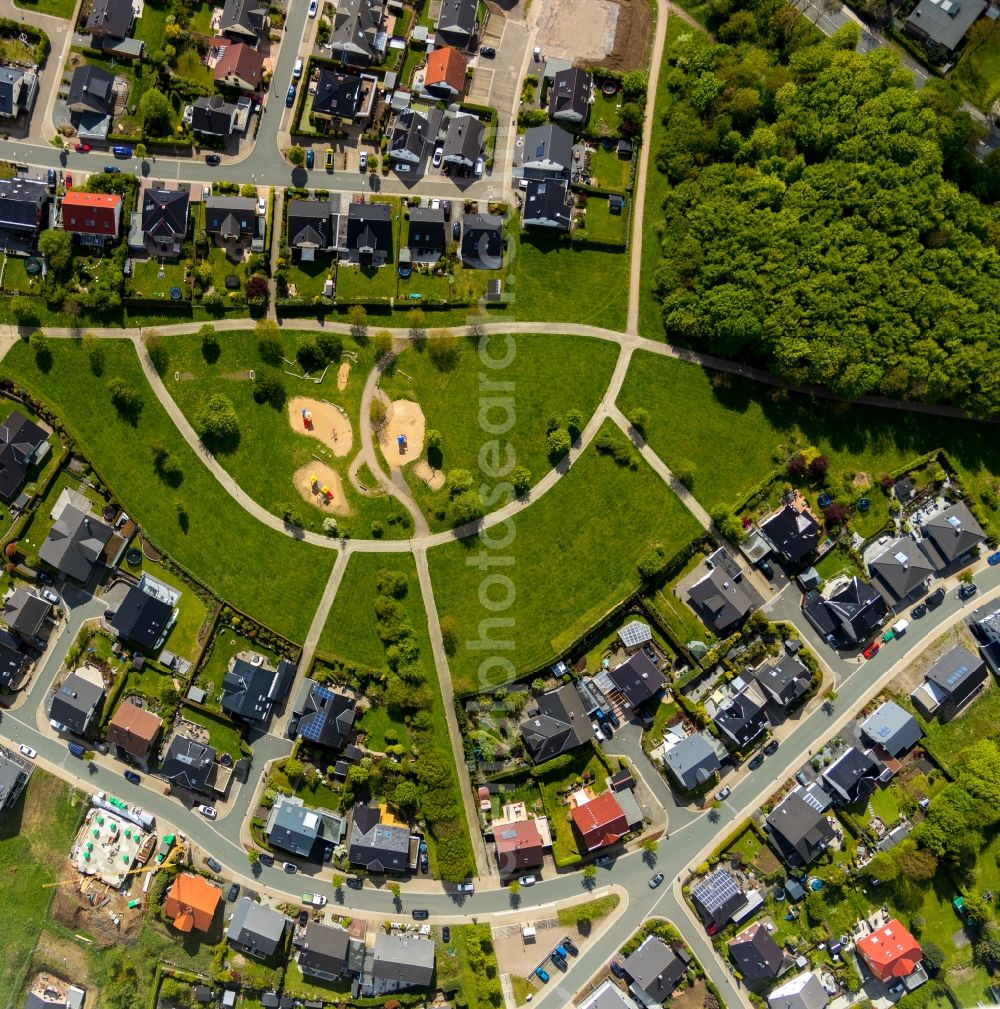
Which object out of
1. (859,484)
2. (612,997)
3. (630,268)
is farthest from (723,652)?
(630,268)

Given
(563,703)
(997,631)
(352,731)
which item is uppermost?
(997,631)

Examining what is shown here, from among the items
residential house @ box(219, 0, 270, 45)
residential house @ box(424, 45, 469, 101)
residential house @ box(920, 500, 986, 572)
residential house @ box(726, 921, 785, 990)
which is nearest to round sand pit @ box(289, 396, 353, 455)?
residential house @ box(424, 45, 469, 101)

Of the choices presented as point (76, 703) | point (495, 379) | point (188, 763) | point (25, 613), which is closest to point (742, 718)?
point (495, 379)

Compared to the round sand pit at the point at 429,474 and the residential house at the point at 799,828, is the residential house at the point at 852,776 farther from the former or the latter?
the round sand pit at the point at 429,474

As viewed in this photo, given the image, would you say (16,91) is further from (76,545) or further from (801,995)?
(801,995)

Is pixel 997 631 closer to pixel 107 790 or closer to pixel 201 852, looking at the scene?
pixel 201 852

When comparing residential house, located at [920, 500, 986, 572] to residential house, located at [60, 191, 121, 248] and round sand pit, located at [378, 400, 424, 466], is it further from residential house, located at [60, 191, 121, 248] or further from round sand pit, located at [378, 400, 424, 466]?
residential house, located at [60, 191, 121, 248]
